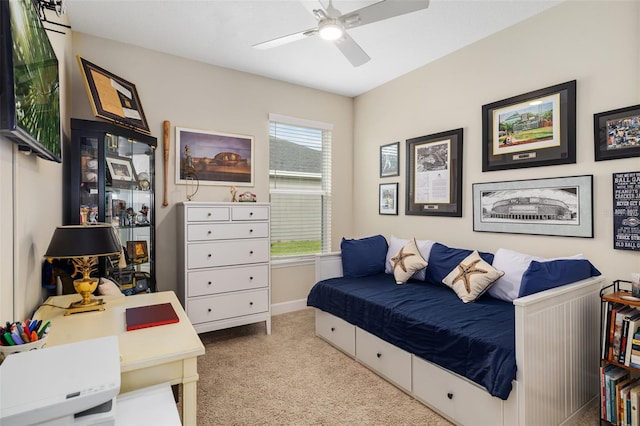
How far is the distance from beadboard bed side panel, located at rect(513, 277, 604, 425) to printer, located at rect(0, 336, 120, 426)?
173cm

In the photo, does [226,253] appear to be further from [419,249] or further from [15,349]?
[15,349]

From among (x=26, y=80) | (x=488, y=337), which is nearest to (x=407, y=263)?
(x=488, y=337)

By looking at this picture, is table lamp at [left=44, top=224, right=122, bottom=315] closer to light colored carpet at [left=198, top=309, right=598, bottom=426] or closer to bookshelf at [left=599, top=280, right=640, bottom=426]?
light colored carpet at [left=198, top=309, right=598, bottom=426]

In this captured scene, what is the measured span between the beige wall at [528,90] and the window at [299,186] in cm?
71

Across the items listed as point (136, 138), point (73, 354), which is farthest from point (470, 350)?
point (136, 138)

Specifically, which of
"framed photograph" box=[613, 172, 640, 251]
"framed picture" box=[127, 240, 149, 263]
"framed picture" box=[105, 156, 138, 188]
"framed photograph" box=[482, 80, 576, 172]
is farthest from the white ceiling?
"framed picture" box=[127, 240, 149, 263]

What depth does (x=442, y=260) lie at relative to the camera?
3.01 m

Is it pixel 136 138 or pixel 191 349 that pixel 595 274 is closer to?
pixel 191 349

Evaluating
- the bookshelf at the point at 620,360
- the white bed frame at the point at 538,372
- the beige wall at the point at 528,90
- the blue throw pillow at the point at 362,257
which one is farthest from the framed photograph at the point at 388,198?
the bookshelf at the point at 620,360

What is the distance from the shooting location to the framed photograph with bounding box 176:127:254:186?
3.35 meters

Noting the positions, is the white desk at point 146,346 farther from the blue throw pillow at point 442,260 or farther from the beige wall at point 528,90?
the beige wall at point 528,90

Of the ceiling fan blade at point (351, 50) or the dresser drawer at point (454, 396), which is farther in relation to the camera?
the ceiling fan blade at point (351, 50)

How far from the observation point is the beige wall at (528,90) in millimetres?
2197

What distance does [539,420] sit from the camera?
67.7 inches
